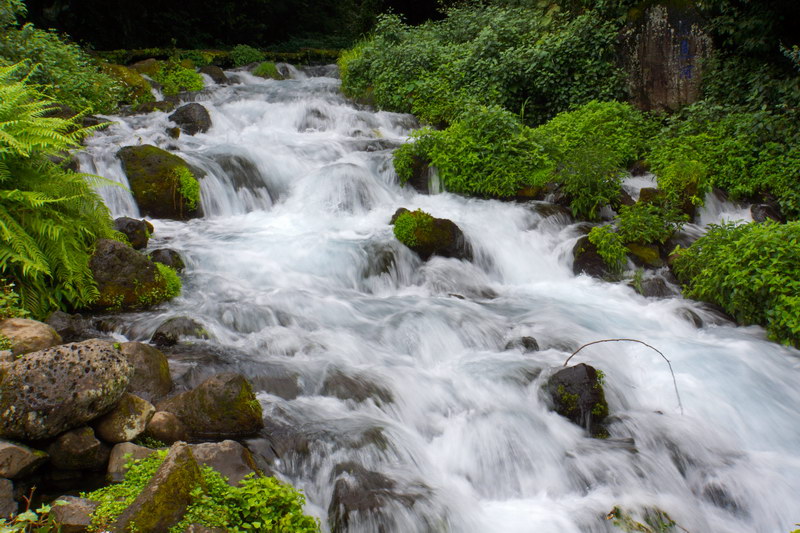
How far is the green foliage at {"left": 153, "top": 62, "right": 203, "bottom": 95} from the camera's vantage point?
50.9ft

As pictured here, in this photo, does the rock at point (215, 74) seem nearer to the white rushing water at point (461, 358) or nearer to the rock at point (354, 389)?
the white rushing water at point (461, 358)

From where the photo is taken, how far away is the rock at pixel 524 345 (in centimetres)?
622

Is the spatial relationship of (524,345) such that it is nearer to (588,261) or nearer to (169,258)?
(588,261)

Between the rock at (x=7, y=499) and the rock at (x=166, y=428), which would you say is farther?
the rock at (x=166, y=428)

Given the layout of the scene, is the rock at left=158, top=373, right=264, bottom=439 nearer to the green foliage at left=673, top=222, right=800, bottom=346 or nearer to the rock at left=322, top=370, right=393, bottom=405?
the rock at left=322, top=370, right=393, bottom=405

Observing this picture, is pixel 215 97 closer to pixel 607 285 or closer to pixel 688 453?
pixel 607 285

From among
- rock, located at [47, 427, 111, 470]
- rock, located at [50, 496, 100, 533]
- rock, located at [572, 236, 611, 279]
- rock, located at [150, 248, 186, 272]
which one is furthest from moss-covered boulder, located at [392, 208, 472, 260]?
rock, located at [50, 496, 100, 533]

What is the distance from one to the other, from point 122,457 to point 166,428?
1.40 feet

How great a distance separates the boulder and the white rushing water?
1.99ft

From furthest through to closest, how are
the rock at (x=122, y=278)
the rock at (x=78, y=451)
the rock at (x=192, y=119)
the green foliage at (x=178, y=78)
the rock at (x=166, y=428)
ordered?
the green foliage at (x=178, y=78) → the rock at (x=192, y=119) → the rock at (x=122, y=278) → the rock at (x=166, y=428) → the rock at (x=78, y=451)

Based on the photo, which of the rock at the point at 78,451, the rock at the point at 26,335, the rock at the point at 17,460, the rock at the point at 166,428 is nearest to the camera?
the rock at the point at 17,460

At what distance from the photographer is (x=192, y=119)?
12125 millimetres

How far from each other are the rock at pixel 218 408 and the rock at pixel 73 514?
1.09 m

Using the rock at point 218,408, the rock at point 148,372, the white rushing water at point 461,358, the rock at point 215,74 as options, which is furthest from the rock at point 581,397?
the rock at point 215,74
